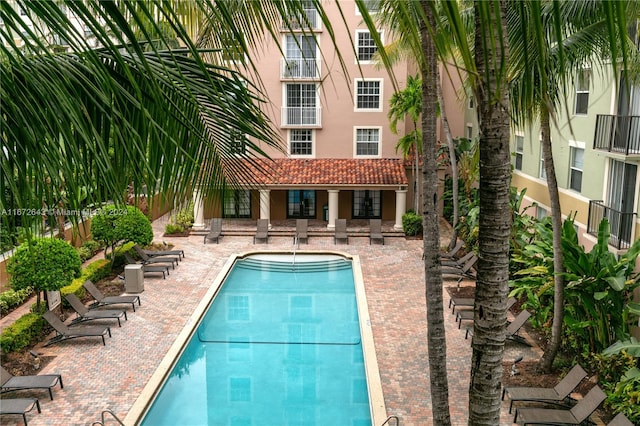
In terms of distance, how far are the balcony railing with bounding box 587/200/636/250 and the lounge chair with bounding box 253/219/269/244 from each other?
47.1 ft

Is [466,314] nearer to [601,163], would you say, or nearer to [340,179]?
[601,163]

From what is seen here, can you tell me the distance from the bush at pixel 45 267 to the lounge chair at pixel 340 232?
12968 millimetres

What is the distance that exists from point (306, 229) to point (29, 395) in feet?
53.2

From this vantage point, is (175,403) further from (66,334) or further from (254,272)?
(254,272)

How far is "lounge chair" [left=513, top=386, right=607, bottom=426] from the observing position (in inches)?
436

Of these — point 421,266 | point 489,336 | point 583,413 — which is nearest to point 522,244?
point 421,266

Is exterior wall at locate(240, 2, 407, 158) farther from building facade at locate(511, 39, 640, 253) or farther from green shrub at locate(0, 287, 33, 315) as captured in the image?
green shrub at locate(0, 287, 33, 315)

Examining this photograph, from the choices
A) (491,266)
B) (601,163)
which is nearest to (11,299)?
(491,266)

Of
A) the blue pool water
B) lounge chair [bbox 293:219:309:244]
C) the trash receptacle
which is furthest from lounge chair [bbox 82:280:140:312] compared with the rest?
lounge chair [bbox 293:219:309:244]

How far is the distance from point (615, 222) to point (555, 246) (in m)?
4.01

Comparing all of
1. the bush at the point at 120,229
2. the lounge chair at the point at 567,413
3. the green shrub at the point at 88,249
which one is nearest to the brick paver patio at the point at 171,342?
the lounge chair at the point at 567,413

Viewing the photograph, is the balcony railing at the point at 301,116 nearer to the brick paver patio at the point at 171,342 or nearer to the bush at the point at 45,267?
the brick paver patio at the point at 171,342

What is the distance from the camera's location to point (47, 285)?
15.9m

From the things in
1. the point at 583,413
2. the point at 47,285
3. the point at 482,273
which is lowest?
the point at 583,413
